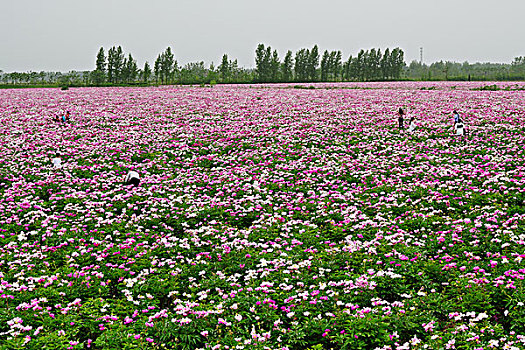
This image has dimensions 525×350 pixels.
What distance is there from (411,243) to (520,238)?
2.10 meters

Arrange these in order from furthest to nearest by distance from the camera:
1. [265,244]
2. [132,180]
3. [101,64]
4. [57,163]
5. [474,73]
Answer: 1. [474,73]
2. [101,64]
3. [57,163]
4. [132,180]
5. [265,244]

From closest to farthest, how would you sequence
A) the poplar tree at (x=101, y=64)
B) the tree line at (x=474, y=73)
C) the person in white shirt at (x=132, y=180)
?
1. the person in white shirt at (x=132, y=180)
2. the tree line at (x=474, y=73)
3. the poplar tree at (x=101, y=64)

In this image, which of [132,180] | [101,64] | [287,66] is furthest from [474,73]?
[132,180]

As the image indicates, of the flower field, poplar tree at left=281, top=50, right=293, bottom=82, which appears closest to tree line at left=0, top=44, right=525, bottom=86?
poplar tree at left=281, top=50, right=293, bottom=82

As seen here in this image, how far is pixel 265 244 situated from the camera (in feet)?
27.0

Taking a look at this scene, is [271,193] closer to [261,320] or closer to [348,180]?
[348,180]

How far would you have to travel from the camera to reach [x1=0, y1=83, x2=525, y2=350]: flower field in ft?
18.1

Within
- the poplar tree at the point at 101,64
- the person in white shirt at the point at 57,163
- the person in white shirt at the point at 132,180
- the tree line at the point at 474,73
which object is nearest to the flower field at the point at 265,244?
the person in white shirt at the point at 57,163

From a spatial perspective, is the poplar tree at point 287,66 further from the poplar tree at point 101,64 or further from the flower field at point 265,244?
the flower field at point 265,244

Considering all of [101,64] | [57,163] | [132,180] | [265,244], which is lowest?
[265,244]

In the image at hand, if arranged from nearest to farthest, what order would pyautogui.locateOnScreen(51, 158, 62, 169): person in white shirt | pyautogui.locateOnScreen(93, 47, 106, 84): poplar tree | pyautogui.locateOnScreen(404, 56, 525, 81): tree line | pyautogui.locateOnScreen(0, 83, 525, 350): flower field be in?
pyautogui.locateOnScreen(0, 83, 525, 350): flower field
pyautogui.locateOnScreen(51, 158, 62, 169): person in white shirt
pyautogui.locateOnScreen(404, 56, 525, 81): tree line
pyautogui.locateOnScreen(93, 47, 106, 84): poplar tree

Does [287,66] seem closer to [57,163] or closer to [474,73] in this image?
[474,73]

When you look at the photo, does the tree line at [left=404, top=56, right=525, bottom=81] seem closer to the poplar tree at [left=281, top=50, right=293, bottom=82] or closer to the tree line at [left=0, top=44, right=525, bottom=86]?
the tree line at [left=0, top=44, right=525, bottom=86]

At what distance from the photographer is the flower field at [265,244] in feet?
18.1
